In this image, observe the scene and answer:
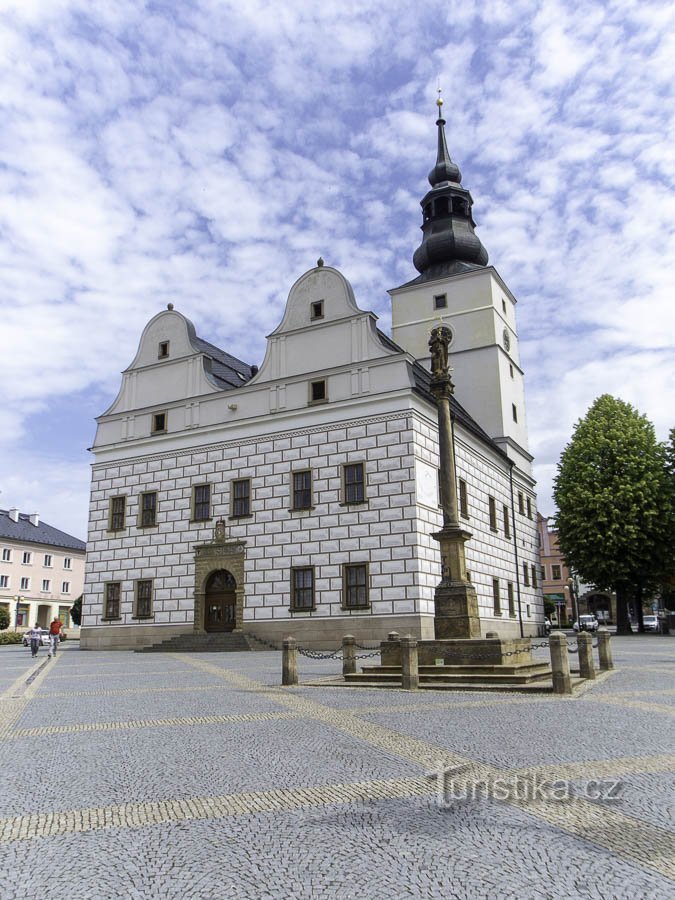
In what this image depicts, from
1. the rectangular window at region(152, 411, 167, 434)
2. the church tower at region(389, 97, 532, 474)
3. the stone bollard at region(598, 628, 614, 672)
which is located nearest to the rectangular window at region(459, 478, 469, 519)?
the church tower at region(389, 97, 532, 474)

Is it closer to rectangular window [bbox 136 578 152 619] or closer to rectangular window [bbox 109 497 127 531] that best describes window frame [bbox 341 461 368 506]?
rectangular window [bbox 136 578 152 619]

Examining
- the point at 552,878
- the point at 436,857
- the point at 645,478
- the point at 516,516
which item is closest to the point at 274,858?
the point at 436,857

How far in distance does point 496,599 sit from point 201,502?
536 inches

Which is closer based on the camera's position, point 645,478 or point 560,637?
point 560,637

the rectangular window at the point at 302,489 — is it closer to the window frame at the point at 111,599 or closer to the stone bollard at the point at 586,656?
the window frame at the point at 111,599

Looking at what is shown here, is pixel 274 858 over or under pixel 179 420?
under

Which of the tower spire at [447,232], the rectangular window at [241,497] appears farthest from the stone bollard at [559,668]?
the tower spire at [447,232]

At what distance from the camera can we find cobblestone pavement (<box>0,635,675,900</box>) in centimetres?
412

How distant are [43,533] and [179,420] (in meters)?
47.4

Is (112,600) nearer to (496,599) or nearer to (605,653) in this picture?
(496,599)

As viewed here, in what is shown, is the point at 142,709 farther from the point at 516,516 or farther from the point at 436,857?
the point at 516,516

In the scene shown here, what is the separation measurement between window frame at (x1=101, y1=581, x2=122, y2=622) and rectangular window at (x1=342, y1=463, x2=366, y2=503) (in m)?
11.0

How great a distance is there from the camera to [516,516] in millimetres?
37531

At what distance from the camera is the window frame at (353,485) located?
25844 mm
